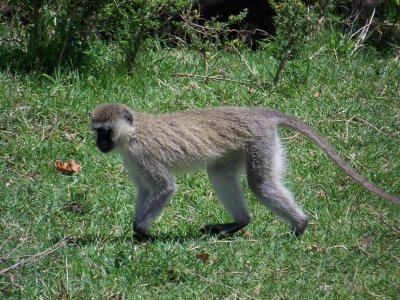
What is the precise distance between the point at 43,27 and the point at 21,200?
2904 millimetres

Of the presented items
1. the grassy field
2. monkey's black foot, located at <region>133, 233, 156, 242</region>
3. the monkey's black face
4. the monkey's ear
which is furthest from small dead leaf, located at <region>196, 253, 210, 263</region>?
the monkey's ear

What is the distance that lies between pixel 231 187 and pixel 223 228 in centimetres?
37

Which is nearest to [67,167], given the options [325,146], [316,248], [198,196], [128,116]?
[198,196]

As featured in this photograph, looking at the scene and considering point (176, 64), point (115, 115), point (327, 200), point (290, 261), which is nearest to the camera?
point (290, 261)

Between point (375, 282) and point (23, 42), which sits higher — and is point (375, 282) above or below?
below

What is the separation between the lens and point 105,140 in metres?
6.93

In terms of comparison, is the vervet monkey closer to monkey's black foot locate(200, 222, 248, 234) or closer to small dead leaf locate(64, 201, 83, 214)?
monkey's black foot locate(200, 222, 248, 234)

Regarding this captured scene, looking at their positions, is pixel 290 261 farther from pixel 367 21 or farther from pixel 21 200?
pixel 367 21

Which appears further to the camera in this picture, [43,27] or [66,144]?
[43,27]

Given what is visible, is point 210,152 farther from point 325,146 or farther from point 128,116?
point 325,146

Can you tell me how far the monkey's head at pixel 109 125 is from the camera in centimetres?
693

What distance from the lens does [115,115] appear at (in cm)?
695

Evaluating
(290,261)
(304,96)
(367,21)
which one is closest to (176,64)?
(304,96)

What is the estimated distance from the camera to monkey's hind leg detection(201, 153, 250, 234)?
24.0ft
